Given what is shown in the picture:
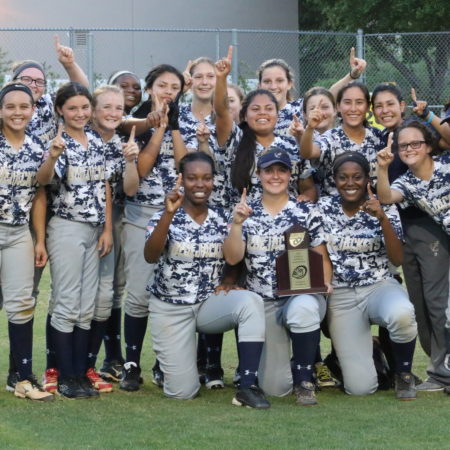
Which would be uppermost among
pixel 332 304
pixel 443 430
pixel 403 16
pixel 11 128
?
pixel 403 16

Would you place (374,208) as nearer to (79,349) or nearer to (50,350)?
(79,349)

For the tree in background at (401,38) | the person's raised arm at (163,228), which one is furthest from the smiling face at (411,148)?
the tree in background at (401,38)

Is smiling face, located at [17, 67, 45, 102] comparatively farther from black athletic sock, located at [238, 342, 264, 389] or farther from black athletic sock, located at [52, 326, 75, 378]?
black athletic sock, located at [238, 342, 264, 389]

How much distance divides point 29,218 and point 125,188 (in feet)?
2.22

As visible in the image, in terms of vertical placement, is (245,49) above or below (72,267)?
above

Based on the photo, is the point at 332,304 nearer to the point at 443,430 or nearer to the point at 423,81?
the point at 443,430

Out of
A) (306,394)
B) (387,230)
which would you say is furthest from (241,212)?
(306,394)

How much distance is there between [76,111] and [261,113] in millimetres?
1192

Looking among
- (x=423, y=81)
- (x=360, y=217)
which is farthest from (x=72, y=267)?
(x=423, y=81)

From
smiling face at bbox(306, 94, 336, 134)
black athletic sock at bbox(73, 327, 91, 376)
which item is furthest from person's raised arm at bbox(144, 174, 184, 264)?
smiling face at bbox(306, 94, 336, 134)

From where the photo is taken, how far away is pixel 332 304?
6.88m

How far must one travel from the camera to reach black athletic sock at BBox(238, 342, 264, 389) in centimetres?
637

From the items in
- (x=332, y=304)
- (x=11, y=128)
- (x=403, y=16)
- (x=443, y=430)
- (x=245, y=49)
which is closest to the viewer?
(x=443, y=430)

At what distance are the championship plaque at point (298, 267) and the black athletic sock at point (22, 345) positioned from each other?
5.22 ft
